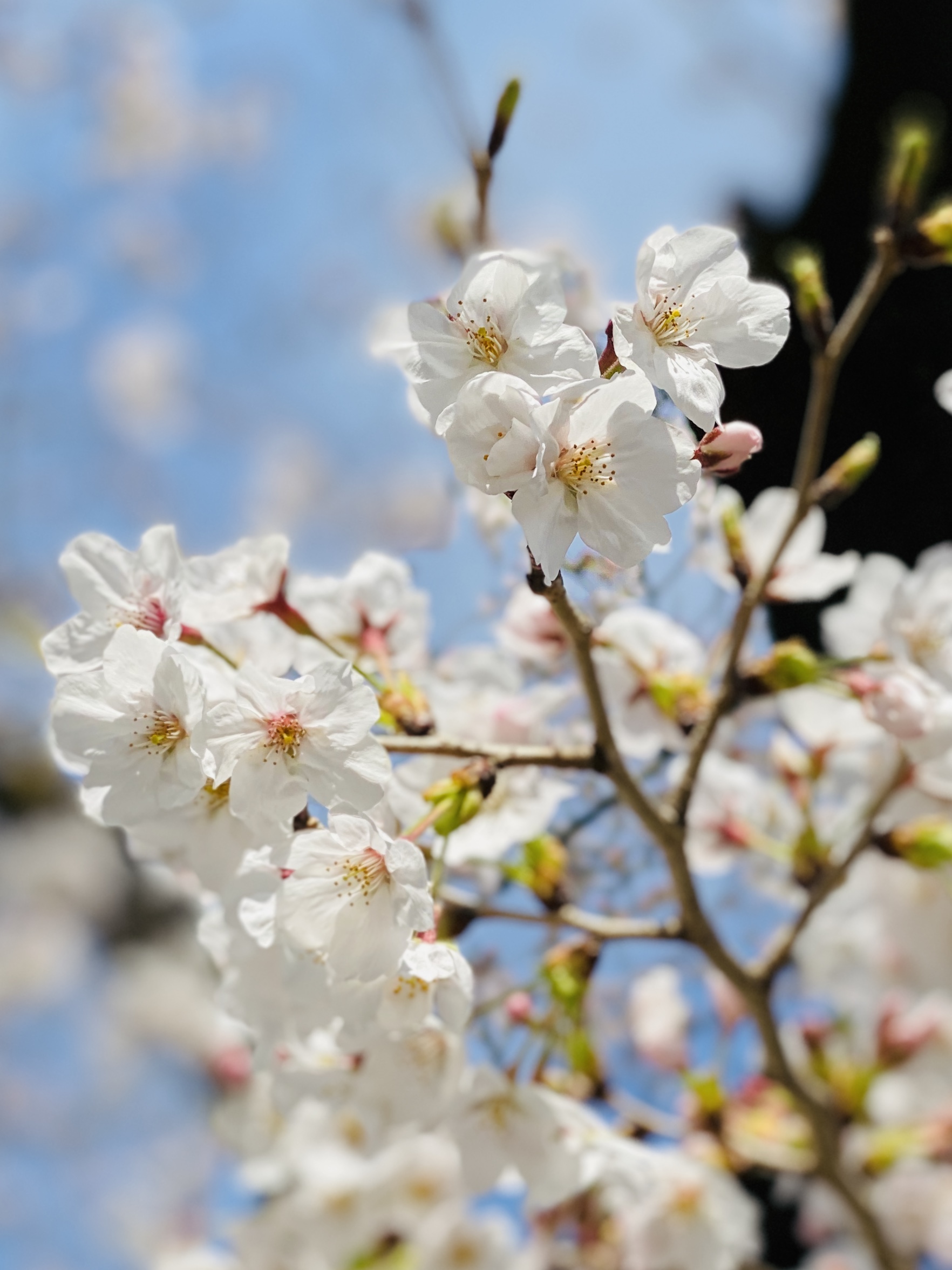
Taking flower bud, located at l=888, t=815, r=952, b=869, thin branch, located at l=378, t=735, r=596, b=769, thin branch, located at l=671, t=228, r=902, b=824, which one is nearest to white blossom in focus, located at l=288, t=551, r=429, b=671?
thin branch, located at l=378, t=735, r=596, b=769

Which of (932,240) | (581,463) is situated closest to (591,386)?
(581,463)

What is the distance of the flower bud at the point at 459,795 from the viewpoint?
70 cm

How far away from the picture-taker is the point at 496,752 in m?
0.74

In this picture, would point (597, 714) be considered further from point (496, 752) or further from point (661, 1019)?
point (661, 1019)

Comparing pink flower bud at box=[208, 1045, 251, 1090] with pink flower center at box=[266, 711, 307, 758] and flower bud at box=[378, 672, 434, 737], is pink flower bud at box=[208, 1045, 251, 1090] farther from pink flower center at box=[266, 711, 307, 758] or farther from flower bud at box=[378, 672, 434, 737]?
pink flower center at box=[266, 711, 307, 758]

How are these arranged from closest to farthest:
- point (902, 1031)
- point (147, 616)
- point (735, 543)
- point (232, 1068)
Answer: point (147, 616) < point (735, 543) < point (902, 1031) < point (232, 1068)

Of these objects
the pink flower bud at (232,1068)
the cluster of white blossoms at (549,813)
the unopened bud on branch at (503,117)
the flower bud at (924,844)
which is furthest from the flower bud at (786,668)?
the pink flower bud at (232,1068)

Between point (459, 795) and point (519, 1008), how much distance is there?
473 mm

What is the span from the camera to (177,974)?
2342 mm

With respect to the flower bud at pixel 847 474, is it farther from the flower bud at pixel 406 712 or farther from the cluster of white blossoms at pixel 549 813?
the flower bud at pixel 406 712

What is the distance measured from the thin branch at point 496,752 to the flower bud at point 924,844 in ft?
1.33

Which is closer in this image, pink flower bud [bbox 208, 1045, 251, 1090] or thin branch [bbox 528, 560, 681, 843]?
thin branch [bbox 528, 560, 681, 843]

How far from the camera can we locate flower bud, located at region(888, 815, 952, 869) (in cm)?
94

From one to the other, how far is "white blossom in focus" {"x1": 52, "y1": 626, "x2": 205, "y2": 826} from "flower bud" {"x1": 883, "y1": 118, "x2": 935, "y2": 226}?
2.37ft
